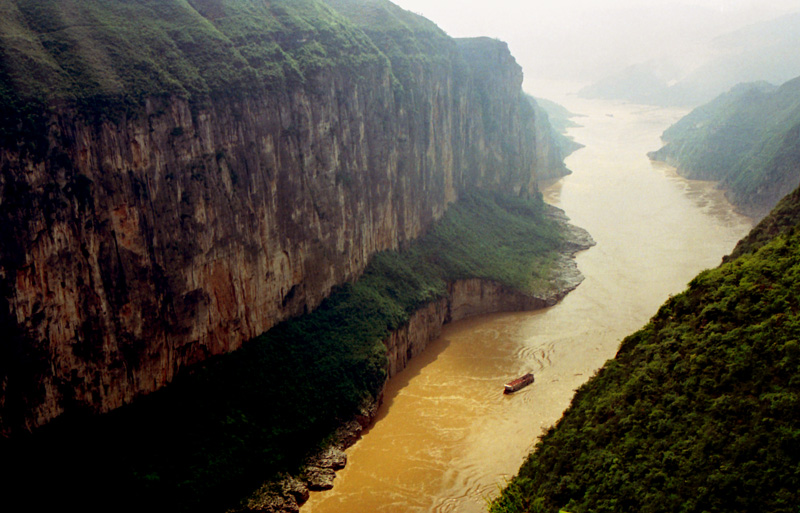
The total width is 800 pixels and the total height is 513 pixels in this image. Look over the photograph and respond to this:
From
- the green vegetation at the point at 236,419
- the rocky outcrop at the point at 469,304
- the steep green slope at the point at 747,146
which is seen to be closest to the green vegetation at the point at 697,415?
the green vegetation at the point at 236,419

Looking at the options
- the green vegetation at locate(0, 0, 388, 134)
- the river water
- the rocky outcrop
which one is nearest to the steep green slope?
the river water

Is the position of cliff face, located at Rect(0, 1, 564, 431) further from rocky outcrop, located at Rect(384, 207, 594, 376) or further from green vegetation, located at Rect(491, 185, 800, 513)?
green vegetation, located at Rect(491, 185, 800, 513)

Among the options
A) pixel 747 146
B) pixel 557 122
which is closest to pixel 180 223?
pixel 747 146

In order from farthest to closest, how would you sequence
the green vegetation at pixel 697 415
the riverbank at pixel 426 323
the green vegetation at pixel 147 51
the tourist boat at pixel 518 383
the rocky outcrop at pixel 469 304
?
1. the rocky outcrop at pixel 469 304
2. the tourist boat at pixel 518 383
3. the riverbank at pixel 426 323
4. the green vegetation at pixel 147 51
5. the green vegetation at pixel 697 415

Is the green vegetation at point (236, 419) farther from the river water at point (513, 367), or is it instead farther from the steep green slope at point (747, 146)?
the steep green slope at point (747, 146)

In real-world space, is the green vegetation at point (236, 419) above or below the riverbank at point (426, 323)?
above

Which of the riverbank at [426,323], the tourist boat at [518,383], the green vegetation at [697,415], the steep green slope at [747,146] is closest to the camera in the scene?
the green vegetation at [697,415]

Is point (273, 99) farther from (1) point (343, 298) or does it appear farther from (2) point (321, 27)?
(1) point (343, 298)

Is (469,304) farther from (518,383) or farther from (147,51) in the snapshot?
(147,51)

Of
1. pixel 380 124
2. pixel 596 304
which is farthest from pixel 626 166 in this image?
pixel 380 124
